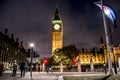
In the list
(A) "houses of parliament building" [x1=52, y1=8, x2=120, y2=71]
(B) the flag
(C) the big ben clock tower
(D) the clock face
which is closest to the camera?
(B) the flag

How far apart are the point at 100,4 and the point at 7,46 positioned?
77551 mm

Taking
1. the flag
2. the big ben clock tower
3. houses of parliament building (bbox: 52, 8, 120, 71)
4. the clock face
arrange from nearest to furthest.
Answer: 1. the flag
2. houses of parliament building (bbox: 52, 8, 120, 71)
3. the big ben clock tower
4. the clock face

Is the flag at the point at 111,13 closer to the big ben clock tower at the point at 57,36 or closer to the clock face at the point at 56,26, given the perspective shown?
the big ben clock tower at the point at 57,36

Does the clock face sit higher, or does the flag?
the clock face

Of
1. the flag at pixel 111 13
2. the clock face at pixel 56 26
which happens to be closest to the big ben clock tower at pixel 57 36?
the clock face at pixel 56 26

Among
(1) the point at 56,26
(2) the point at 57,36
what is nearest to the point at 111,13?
(2) the point at 57,36

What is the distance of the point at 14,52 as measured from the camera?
105875 mm

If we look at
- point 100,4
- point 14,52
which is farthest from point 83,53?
point 100,4

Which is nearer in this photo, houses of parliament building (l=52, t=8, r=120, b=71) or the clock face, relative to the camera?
houses of parliament building (l=52, t=8, r=120, b=71)

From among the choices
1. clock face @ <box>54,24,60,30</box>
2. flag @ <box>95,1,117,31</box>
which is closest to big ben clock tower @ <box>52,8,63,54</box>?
clock face @ <box>54,24,60,30</box>

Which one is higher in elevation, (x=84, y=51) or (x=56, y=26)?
(x=56, y=26)

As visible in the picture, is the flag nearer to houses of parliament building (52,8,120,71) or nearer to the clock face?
houses of parliament building (52,8,120,71)

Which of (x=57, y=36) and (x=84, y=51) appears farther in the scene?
(x=57, y=36)

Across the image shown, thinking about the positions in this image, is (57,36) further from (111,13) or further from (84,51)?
(111,13)
